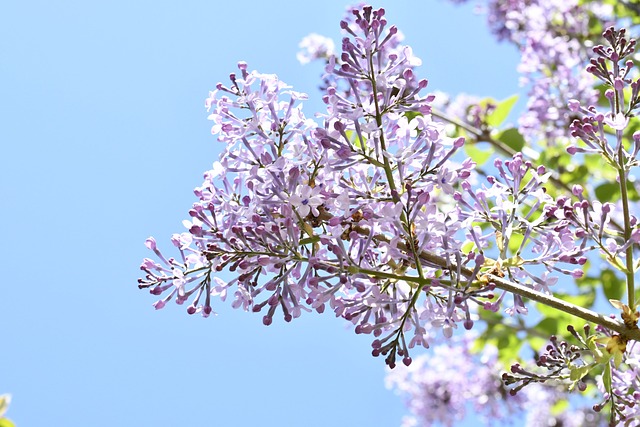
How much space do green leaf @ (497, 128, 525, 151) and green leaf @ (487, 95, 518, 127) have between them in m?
0.19

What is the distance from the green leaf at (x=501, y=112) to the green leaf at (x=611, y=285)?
1.29m

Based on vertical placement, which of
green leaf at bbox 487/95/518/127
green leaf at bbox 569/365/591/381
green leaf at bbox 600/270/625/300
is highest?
green leaf at bbox 487/95/518/127

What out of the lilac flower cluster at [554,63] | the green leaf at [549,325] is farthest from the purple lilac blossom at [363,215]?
the green leaf at [549,325]

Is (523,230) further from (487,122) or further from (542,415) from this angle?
(542,415)

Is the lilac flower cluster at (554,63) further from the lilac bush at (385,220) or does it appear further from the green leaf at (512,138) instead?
the lilac bush at (385,220)

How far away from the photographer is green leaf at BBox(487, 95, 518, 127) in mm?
4293

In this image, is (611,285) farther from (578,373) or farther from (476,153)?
(578,373)

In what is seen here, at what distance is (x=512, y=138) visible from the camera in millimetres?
4102

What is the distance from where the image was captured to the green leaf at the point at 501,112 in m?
4.29

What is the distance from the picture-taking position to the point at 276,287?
175 centimetres

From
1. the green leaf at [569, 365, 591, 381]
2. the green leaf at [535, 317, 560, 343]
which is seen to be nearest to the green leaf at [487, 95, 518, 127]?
the green leaf at [535, 317, 560, 343]

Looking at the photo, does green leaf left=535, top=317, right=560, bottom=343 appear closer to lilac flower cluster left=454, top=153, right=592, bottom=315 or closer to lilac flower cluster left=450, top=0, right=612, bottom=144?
lilac flower cluster left=450, top=0, right=612, bottom=144

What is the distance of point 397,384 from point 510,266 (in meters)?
6.10

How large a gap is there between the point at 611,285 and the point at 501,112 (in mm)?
1378
